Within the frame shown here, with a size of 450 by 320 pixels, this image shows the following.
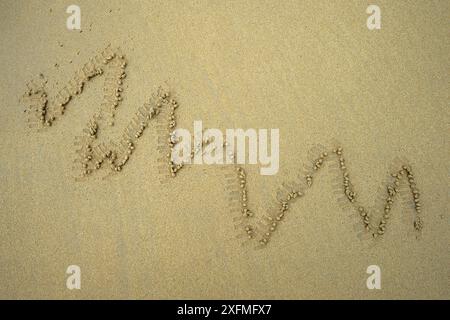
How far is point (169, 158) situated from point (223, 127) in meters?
0.19

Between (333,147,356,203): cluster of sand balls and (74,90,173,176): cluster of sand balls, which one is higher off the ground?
(74,90,173,176): cluster of sand balls

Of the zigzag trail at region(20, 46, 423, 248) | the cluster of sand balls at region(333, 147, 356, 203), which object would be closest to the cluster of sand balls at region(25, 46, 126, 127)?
the zigzag trail at region(20, 46, 423, 248)

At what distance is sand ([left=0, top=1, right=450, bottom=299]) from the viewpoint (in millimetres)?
1129

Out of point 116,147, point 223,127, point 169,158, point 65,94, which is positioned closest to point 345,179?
point 223,127

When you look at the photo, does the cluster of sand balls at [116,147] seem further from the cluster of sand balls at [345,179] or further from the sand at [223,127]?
the cluster of sand balls at [345,179]

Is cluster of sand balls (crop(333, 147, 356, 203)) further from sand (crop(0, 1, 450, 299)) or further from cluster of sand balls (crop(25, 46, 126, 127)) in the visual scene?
cluster of sand balls (crop(25, 46, 126, 127))

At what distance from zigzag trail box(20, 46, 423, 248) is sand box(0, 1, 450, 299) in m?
0.02

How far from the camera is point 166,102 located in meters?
1.15

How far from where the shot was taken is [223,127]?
1142 mm

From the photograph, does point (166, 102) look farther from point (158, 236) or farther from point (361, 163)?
point (361, 163)

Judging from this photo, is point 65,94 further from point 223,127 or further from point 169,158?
point 223,127

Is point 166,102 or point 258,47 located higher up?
point 258,47

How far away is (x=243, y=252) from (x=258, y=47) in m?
0.64

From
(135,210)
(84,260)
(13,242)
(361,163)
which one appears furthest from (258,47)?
(13,242)
